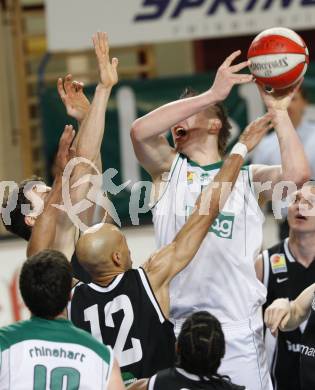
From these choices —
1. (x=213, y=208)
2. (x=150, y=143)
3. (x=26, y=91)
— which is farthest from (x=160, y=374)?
(x=26, y=91)

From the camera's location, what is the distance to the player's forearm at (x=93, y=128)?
19.7 feet

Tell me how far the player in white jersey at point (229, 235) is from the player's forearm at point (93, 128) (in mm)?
200

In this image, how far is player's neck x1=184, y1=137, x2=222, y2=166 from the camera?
618 cm

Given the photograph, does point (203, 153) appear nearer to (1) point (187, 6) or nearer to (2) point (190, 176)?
(2) point (190, 176)

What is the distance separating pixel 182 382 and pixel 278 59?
2.10m

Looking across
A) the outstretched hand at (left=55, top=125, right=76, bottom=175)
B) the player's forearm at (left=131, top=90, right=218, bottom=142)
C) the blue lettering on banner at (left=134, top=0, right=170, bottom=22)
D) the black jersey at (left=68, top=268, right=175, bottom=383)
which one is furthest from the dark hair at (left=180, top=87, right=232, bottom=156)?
the blue lettering on banner at (left=134, top=0, right=170, bottom=22)

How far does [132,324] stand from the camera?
5.33 meters

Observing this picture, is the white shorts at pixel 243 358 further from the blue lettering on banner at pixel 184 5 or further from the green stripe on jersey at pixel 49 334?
the blue lettering on banner at pixel 184 5

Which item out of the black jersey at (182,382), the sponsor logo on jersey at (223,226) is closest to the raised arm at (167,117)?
the sponsor logo on jersey at (223,226)

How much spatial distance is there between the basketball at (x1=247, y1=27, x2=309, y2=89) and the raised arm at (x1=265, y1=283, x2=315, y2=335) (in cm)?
119

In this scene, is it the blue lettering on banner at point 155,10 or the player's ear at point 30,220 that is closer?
the player's ear at point 30,220

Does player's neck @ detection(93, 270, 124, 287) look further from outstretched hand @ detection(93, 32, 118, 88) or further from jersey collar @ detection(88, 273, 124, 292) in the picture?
outstretched hand @ detection(93, 32, 118, 88)

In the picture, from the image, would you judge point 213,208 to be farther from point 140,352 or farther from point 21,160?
point 21,160

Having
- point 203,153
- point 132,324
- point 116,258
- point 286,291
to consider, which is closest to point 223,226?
point 203,153
